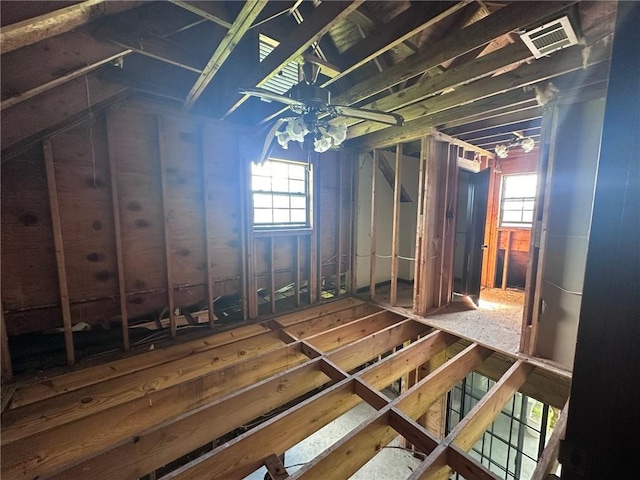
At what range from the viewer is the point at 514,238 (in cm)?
488

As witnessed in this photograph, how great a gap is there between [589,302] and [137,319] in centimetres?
327

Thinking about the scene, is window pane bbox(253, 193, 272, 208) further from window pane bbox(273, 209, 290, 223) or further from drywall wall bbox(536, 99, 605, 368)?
drywall wall bbox(536, 99, 605, 368)

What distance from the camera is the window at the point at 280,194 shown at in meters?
3.34

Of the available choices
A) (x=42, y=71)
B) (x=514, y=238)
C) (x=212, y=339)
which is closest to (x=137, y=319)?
(x=212, y=339)

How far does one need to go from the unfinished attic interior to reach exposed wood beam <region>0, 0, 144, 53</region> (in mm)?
13

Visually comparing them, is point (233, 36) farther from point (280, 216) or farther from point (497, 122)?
point (497, 122)

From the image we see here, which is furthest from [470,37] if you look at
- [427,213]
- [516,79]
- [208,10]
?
[427,213]

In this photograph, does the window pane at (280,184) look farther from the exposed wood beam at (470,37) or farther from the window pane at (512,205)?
the window pane at (512,205)

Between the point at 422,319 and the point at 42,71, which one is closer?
the point at 42,71

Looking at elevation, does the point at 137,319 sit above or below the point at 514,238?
below

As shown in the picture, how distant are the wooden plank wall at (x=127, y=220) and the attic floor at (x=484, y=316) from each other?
6.84ft

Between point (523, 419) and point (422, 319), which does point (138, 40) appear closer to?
point (422, 319)

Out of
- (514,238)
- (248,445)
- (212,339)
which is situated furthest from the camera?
(514,238)

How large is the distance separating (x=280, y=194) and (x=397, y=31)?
88.4 inches
